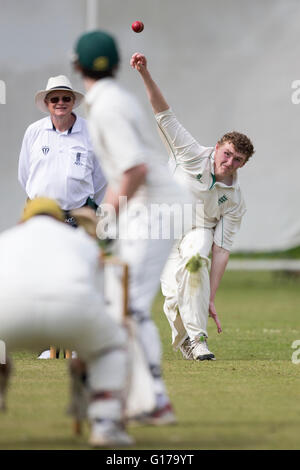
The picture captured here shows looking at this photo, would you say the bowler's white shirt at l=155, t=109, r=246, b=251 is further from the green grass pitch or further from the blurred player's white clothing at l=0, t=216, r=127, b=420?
the blurred player's white clothing at l=0, t=216, r=127, b=420

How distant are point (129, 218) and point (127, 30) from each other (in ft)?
41.0

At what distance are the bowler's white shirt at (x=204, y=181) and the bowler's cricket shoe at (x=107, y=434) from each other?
4054 millimetres

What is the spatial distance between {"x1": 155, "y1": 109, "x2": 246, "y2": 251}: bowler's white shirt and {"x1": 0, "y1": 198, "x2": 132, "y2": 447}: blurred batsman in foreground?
3.76 metres

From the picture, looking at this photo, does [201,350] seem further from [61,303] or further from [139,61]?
[61,303]

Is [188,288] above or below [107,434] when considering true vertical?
above

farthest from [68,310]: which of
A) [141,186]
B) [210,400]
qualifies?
[210,400]

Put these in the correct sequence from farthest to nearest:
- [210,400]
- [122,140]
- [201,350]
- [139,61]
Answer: [201,350]
[139,61]
[210,400]
[122,140]

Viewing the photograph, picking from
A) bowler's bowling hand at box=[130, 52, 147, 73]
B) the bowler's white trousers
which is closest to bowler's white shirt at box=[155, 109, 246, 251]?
the bowler's white trousers

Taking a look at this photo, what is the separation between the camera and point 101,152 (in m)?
5.02

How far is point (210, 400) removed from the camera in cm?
608

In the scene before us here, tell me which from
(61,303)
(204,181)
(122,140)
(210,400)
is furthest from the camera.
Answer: (204,181)

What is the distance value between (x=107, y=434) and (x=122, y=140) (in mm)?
1377

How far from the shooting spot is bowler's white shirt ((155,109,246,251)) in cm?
834

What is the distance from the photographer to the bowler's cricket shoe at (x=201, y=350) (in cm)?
834
